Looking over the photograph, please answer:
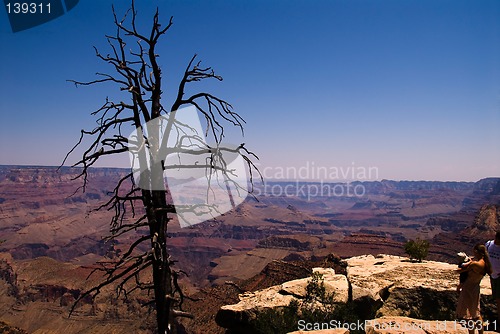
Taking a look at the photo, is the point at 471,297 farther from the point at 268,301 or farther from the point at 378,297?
the point at 268,301

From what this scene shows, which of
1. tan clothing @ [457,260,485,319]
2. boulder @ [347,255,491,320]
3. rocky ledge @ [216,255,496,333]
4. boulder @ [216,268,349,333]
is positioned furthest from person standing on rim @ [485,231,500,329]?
boulder @ [216,268,349,333]

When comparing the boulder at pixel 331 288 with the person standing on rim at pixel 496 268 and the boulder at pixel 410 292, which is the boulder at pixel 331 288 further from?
the person standing on rim at pixel 496 268

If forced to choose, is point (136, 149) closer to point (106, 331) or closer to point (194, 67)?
point (194, 67)

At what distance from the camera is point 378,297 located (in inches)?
408

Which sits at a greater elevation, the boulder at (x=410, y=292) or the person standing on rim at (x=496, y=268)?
the person standing on rim at (x=496, y=268)

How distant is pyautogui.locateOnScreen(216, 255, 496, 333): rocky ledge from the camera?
9750 mm

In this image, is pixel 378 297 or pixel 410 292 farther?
pixel 410 292

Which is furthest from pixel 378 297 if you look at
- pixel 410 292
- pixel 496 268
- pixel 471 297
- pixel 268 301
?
pixel 496 268

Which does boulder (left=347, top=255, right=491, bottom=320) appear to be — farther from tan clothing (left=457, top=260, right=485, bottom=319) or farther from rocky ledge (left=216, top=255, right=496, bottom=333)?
tan clothing (left=457, top=260, right=485, bottom=319)

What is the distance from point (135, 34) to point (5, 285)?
422ft

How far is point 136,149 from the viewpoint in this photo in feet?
15.1

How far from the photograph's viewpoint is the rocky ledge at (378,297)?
9.75 meters

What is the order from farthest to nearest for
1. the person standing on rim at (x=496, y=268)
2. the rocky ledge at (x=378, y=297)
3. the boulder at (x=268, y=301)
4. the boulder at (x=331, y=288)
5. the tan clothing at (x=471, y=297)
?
the boulder at (x=268, y=301) < the boulder at (x=331, y=288) < the rocky ledge at (x=378, y=297) < the person standing on rim at (x=496, y=268) < the tan clothing at (x=471, y=297)

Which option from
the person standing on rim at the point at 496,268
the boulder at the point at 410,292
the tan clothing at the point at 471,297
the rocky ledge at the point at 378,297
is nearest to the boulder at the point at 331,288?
the rocky ledge at the point at 378,297
